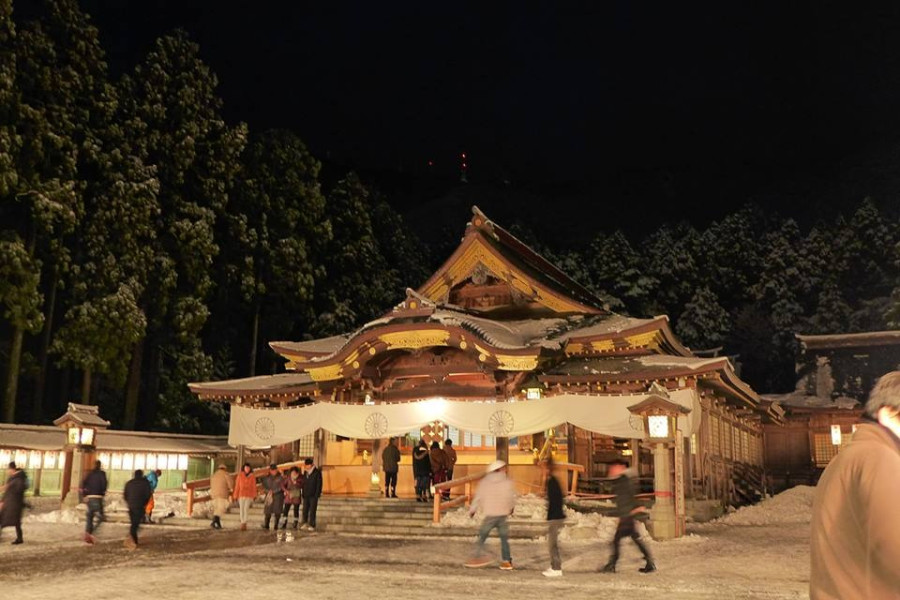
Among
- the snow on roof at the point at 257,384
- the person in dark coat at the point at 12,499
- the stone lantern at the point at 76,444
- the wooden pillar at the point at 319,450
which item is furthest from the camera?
the snow on roof at the point at 257,384

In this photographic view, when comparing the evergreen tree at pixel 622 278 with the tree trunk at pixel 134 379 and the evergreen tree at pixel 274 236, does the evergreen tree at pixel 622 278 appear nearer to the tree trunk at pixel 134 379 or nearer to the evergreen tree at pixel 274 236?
the evergreen tree at pixel 274 236

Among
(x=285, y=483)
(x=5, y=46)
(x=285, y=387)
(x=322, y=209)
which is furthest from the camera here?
(x=322, y=209)

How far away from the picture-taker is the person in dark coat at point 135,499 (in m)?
14.8

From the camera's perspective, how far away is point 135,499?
48.6 feet

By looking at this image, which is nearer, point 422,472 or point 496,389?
point 422,472

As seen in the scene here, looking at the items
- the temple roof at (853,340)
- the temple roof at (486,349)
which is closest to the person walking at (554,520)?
the temple roof at (486,349)

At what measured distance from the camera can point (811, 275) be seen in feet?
177

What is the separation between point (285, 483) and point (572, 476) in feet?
26.8

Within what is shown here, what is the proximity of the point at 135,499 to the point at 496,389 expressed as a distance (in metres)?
10.2

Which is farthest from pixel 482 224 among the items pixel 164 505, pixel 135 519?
pixel 135 519

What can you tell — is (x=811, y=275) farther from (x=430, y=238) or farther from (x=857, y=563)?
(x=857, y=563)

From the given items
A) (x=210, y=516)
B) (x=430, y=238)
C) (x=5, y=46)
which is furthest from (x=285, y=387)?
(x=430, y=238)

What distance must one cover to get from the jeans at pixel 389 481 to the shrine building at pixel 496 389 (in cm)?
105

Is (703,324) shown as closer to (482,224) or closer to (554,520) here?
(482,224)
